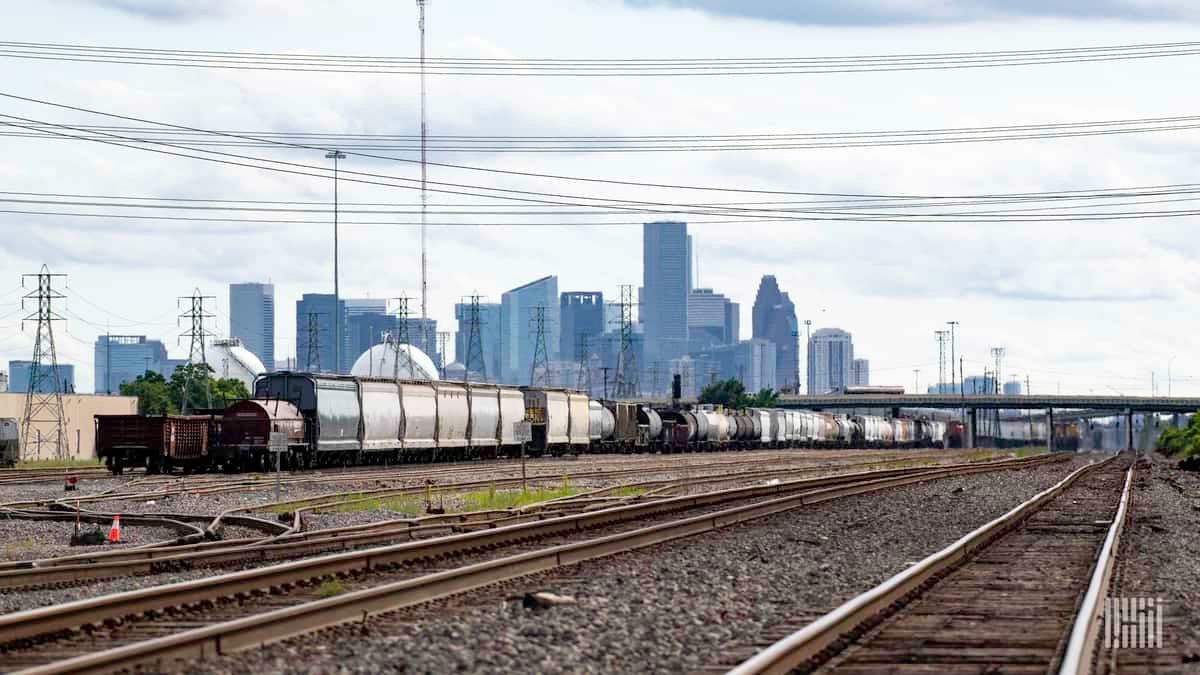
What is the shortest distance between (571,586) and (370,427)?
1709 inches

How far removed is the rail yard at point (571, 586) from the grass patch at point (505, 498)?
72 centimetres

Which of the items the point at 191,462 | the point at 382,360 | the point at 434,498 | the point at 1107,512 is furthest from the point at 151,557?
the point at 382,360

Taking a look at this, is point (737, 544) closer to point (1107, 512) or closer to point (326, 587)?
point (326, 587)

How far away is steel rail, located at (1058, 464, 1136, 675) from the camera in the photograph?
34.8 feet

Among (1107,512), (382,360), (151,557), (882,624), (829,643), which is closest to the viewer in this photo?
(829,643)

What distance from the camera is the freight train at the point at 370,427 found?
2041 inches

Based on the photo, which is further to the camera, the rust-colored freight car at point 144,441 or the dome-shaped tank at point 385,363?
the dome-shaped tank at point 385,363

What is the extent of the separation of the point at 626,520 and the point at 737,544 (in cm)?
567

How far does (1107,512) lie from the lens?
3148 centimetres

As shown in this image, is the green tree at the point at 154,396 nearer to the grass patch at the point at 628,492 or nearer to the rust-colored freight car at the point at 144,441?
the rust-colored freight car at the point at 144,441

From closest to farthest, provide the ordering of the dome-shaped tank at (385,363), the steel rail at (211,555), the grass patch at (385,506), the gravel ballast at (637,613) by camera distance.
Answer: the gravel ballast at (637,613)
the steel rail at (211,555)
the grass patch at (385,506)
the dome-shaped tank at (385,363)

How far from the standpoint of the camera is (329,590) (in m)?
15.2

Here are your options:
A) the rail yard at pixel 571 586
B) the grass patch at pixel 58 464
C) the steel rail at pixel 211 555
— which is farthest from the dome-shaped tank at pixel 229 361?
the steel rail at pixel 211 555

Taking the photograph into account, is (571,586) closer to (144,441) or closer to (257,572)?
(257,572)
